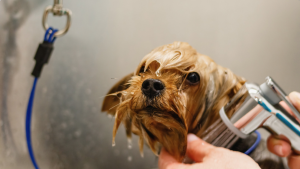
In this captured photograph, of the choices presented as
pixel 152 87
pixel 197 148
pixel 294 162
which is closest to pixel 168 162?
pixel 197 148

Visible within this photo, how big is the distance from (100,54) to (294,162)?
0.69m

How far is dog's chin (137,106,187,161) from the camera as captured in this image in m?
0.55

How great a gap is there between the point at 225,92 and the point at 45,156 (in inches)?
25.2

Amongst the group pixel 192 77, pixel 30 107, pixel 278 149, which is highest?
pixel 192 77

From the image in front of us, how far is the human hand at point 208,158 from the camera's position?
0.48 meters

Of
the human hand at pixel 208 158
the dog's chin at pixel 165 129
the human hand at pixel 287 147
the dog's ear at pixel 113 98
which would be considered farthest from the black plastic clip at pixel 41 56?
the human hand at pixel 287 147

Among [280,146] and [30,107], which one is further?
[30,107]

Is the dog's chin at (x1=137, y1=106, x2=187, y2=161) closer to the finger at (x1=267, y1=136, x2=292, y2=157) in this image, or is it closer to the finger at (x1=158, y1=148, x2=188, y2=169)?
the finger at (x1=158, y1=148, x2=188, y2=169)

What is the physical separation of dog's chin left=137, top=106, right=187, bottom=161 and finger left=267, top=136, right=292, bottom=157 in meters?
0.23

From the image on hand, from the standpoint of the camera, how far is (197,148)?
557 millimetres

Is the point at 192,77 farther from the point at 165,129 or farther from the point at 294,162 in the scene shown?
the point at 294,162

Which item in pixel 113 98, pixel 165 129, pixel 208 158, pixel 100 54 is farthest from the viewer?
pixel 100 54

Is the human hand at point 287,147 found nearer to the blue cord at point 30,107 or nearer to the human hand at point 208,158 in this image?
the human hand at point 208,158

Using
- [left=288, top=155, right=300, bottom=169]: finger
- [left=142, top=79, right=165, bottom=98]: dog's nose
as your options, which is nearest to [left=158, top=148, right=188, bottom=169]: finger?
[left=142, top=79, right=165, bottom=98]: dog's nose
